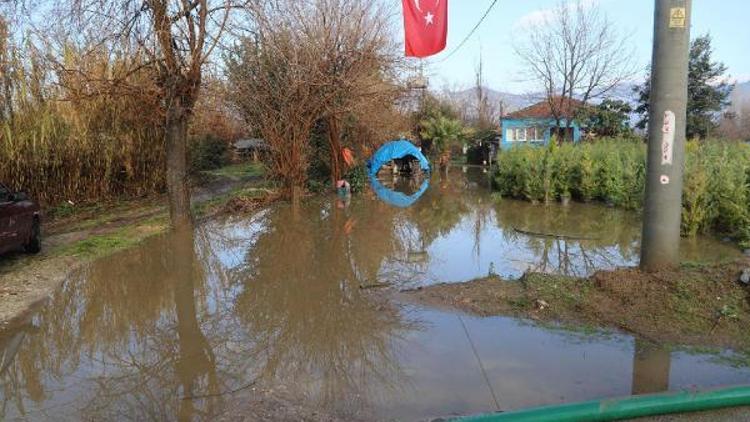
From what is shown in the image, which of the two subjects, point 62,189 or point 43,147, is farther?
point 62,189

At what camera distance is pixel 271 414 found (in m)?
4.17

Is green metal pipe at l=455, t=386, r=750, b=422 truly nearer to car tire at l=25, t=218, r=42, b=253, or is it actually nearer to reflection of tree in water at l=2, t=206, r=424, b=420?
reflection of tree in water at l=2, t=206, r=424, b=420

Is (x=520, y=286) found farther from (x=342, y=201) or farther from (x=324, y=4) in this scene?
(x=324, y=4)

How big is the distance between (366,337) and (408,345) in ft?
1.64

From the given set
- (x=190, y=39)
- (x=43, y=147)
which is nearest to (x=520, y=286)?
(x=190, y=39)

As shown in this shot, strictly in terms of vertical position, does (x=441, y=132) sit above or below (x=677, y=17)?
below

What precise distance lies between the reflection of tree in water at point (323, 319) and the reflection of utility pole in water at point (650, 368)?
1.83 m

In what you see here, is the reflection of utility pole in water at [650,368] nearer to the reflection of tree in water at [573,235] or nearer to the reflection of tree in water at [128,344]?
the reflection of tree in water at [128,344]

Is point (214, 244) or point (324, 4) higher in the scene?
point (324, 4)

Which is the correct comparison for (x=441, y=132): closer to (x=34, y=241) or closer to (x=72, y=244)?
(x=72, y=244)

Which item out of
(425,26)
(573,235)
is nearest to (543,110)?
(573,235)

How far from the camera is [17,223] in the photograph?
945 cm

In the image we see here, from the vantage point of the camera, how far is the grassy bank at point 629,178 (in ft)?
36.3

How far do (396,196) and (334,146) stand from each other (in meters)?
2.73
